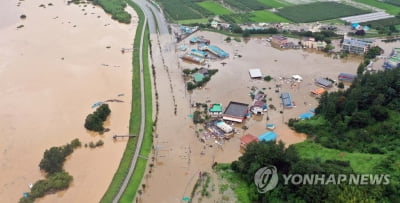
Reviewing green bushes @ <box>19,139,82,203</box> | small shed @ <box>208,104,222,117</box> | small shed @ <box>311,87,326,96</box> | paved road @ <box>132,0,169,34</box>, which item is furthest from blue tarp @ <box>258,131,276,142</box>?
paved road @ <box>132,0,169,34</box>

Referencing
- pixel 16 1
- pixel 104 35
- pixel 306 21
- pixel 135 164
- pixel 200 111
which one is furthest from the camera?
pixel 16 1

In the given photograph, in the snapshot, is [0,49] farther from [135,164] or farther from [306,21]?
[306,21]

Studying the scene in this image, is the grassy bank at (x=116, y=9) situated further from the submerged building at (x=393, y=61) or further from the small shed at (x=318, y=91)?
the submerged building at (x=393, y=61)

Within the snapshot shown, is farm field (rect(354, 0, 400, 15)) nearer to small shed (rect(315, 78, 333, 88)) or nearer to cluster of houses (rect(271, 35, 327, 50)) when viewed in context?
cluster of houses (rect(271, 35, 327, 50))

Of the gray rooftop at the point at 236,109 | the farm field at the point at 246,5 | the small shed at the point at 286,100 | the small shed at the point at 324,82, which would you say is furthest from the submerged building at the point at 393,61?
the farm field at the point at 246,5

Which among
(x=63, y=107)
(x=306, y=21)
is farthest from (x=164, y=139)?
(x=306, y=21)
